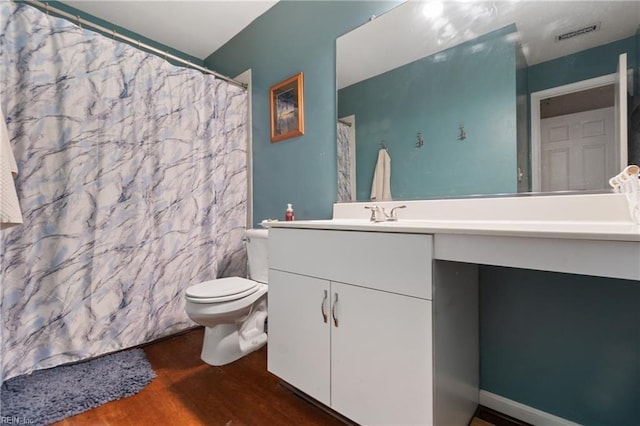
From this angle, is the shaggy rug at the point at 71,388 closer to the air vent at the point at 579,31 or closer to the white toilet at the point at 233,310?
the white toilet at the point at 233,310

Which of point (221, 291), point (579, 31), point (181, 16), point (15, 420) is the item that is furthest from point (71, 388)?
point (579, 31)

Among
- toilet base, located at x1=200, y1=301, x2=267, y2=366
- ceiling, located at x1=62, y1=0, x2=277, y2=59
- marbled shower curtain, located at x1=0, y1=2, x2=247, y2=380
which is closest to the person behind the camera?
marbled shower curtain, located at x1=0, y1=2, x2=247, y2=380

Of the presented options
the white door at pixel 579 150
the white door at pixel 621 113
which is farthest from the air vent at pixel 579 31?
the white door at pixel 579 150

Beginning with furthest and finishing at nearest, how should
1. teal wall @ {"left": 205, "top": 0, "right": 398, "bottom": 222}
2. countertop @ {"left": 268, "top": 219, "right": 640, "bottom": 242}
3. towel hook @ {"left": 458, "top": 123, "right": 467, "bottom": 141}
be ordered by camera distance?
teal wall @ {"left": 205, "top": 0, "right": 398, "bottom": 222}
towel hook @ {"left": 458, "top": 123, "right": 467, "bottom": 141}
countertop @ {"left": 268, "top": 219, "right": 640, "bottom": 242}

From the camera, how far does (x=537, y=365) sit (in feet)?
3.68

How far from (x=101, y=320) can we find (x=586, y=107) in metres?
2.57

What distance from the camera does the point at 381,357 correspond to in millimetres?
968

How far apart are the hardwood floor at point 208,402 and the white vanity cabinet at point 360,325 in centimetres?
14

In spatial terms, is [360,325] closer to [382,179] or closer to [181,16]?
A: [382,179]

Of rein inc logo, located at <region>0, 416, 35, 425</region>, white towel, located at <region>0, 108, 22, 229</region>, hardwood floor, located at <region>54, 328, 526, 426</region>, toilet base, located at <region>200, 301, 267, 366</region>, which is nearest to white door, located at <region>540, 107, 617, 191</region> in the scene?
hardwood floor, located at <region>54, 328, 526, 426</region>

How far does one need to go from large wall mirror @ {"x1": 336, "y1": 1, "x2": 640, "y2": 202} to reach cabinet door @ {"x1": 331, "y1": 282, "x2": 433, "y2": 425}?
0.66 metres

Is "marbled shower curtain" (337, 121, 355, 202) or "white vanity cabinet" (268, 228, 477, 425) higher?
"marbled shower curtain" (337, 121, 355, 202)

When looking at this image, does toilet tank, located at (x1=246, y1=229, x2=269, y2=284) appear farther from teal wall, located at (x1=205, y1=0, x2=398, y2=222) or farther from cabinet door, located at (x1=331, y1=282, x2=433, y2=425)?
cabinet door, located at (x1=331, y1=282, x2=433, y2=425)

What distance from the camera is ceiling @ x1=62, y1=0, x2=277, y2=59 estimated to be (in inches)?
81.1
